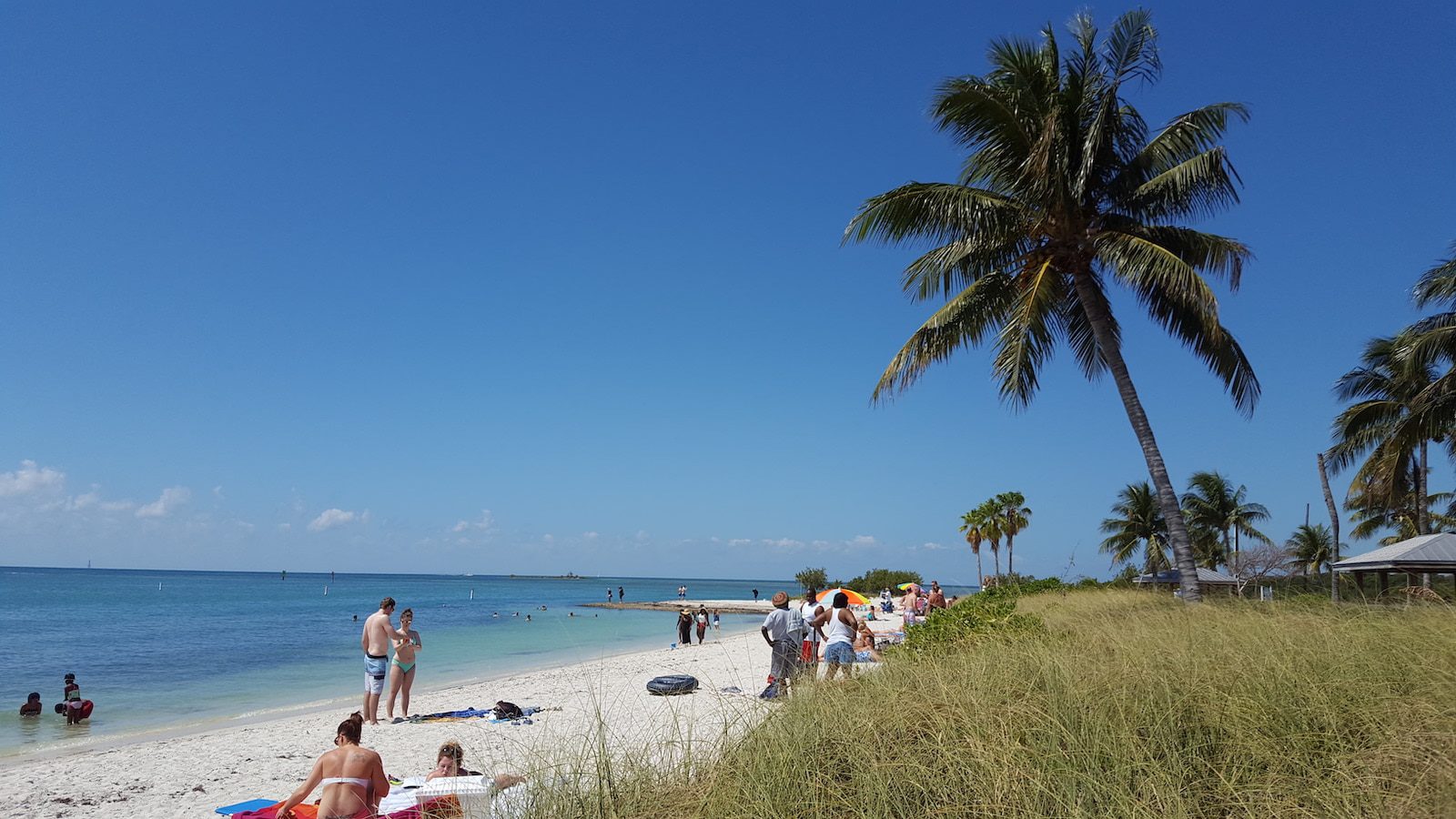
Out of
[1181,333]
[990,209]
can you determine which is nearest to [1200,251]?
[1181,333]

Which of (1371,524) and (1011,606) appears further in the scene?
(1371,524)

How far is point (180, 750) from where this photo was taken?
10164 millimetres

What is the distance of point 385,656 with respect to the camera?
10.7 m

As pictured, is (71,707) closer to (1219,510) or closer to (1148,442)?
(1148,442)

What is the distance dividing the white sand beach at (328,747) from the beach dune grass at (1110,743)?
17.8 inches

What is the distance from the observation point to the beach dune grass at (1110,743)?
3.56 m

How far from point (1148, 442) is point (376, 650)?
1140 cm

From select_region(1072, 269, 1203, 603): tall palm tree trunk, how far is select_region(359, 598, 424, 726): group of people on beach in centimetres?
1064

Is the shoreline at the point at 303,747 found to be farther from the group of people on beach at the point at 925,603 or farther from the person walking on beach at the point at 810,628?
the group of people on beach at the point at 925,603

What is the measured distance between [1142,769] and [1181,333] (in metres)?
11.0

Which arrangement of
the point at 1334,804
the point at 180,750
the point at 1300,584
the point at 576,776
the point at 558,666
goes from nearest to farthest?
the point at 1334,804, the point at 576,776, the point at 180,750, the point at 558,666, the point at 1300,584

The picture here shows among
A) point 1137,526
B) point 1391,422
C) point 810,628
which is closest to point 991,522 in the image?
point 1137,526

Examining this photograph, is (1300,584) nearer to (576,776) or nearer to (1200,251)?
(1200,251)

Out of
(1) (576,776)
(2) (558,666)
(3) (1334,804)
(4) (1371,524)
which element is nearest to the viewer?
(3) (1334,804)
